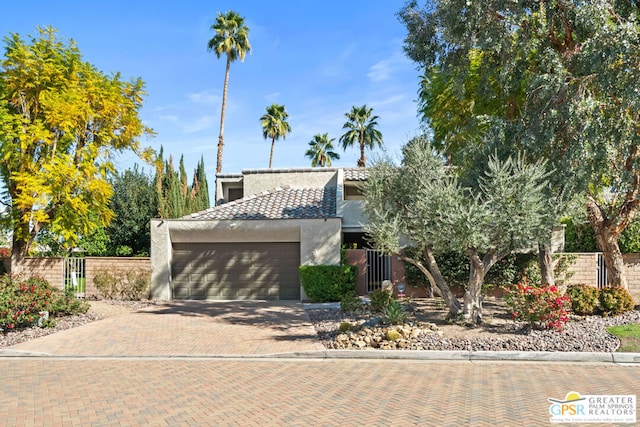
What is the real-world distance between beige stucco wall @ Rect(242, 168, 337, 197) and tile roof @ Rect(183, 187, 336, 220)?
871 millimetres

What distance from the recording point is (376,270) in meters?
19.7

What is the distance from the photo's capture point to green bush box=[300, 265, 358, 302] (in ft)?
59.2

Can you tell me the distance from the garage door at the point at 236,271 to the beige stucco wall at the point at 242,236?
357 mm

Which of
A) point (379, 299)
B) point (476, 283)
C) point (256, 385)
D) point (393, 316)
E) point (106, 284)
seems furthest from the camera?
point (106, 284)

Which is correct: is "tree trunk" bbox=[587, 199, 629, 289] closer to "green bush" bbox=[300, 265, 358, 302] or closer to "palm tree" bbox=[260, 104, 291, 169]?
"green bush" bbox=[300, 265, 358, 302]

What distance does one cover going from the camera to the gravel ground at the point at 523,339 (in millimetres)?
10320

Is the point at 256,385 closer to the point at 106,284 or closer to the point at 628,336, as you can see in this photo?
the point at 628,336

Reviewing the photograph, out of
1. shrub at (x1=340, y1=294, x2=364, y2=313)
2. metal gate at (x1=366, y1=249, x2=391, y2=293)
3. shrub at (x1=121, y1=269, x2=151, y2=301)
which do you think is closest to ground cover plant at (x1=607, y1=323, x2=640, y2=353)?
shrub at (x1=340, y1=294, x2=364, y2=313)

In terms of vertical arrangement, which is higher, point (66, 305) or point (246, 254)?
point (246, 254)

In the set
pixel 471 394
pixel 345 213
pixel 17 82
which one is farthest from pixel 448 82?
pixel 17 82

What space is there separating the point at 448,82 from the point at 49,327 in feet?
Answer: 50.7

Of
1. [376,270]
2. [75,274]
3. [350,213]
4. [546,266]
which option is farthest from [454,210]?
[75,274]

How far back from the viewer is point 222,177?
89.1ft

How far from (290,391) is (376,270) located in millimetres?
12321
